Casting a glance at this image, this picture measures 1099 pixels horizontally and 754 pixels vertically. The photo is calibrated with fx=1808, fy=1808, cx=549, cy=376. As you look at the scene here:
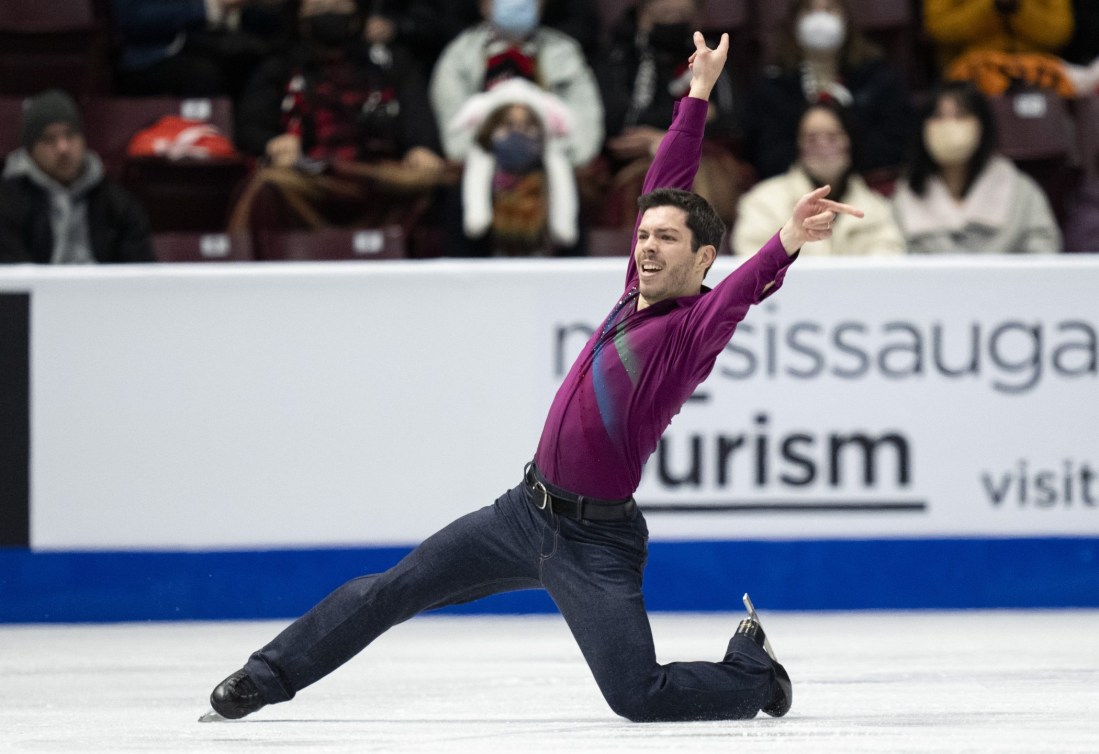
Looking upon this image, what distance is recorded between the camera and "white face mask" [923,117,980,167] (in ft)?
23.7

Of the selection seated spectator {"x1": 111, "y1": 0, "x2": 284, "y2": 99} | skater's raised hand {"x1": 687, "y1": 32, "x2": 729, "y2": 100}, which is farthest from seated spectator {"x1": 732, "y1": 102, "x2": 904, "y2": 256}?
skater's raised hand {"x1": 687, "y1": 32, "x2": 729, "y2": 100}

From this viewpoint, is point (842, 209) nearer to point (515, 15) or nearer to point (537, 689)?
point (537, 689)

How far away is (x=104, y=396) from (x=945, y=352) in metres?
2.89

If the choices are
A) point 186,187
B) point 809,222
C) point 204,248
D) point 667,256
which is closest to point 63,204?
point 204,248

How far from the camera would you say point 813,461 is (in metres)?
6.18

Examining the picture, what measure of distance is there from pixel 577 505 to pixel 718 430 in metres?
2.22

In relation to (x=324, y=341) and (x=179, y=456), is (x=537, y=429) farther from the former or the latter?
(x=179, y=456)

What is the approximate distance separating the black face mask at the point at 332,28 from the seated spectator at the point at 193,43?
465 millimetres

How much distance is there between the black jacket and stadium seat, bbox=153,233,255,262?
6.0 inches

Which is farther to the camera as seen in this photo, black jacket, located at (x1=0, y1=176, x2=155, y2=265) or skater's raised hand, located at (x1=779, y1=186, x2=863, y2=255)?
black jacket, located at (x1=0, y1=176, x2=155, y2=265)

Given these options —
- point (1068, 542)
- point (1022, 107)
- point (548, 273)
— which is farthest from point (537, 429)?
point (1022, 107)

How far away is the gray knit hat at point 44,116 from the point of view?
7.25m

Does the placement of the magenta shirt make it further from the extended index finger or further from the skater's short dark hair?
the extended index finger

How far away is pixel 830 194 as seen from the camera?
7.06 meters
